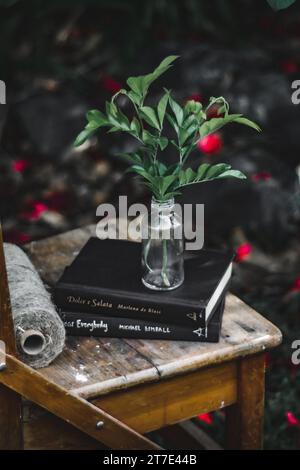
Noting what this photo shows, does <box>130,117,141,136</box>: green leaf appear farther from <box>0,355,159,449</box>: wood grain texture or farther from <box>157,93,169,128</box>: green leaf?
<box>0,355,159,449</box>: wood grain texture

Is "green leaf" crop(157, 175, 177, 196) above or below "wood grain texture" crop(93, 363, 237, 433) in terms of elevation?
above

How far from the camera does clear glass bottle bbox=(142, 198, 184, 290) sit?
5.45 feet

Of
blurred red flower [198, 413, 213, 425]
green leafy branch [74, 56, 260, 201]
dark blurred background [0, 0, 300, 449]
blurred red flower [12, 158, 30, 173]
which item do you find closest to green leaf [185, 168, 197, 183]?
green leafy branch [74, 56, 260, 201]

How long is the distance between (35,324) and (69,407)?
0.16 meters

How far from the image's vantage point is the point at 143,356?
1619 mm

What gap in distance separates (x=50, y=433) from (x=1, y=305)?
1.06 ft

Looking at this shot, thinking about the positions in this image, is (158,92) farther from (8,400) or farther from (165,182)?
(8,400)

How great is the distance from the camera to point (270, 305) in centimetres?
278

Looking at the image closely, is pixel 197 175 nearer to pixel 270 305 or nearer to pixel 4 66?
pixel 270 305

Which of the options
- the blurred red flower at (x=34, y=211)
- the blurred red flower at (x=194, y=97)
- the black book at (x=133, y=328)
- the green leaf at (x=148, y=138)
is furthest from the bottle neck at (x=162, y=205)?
the blurred red flower at (x=34, y=211)

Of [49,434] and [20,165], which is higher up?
[20,165]

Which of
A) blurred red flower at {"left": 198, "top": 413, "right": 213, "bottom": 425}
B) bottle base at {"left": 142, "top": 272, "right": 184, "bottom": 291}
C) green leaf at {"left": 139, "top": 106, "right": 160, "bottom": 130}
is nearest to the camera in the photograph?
green leaf at {"left": 139, "top": 106, "right": 160, "bottom": 130}

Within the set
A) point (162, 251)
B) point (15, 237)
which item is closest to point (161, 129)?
point (162, 251)

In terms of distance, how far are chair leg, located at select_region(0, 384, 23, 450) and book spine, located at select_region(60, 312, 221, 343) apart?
245mm
